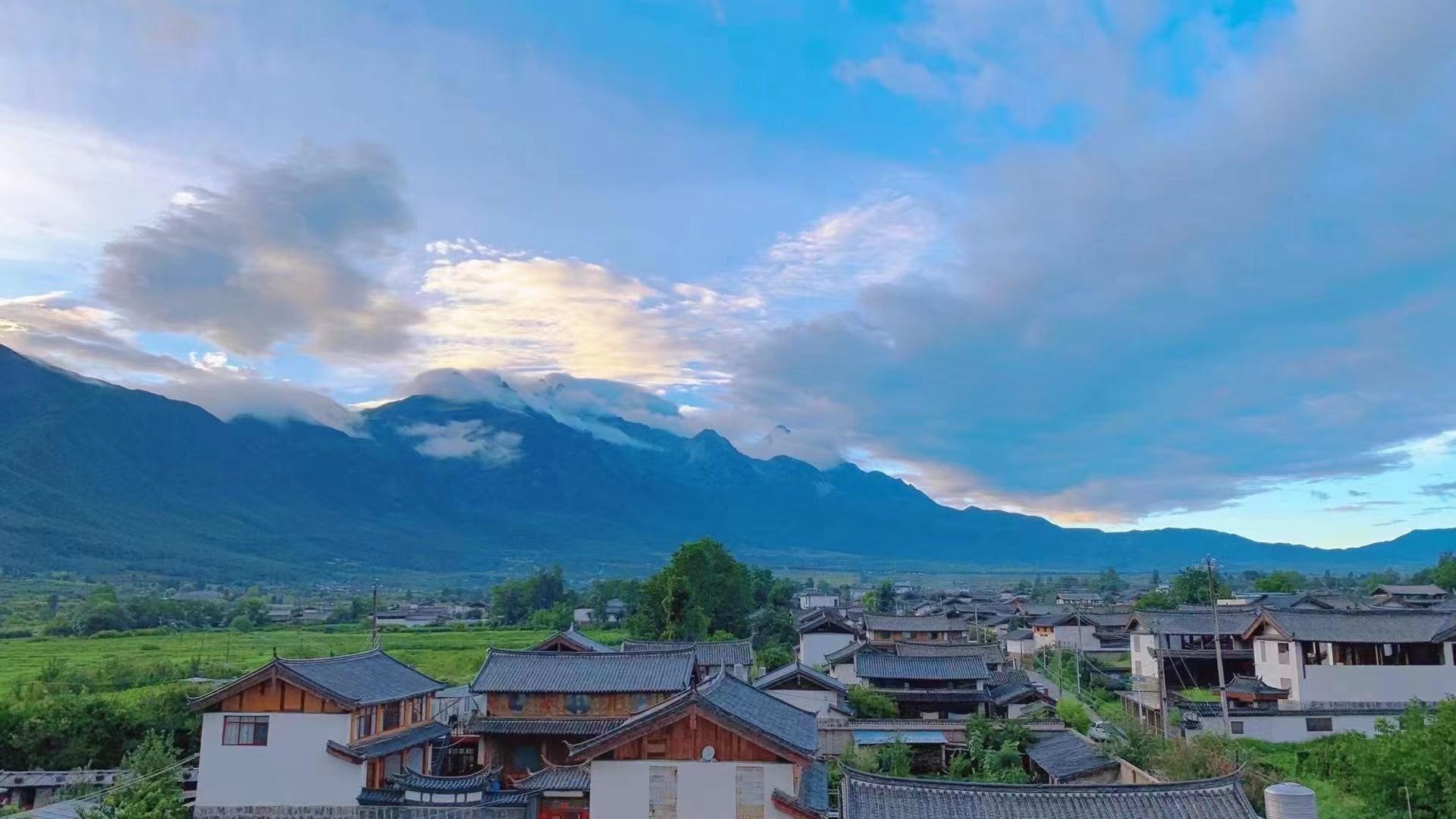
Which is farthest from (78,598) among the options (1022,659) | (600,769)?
(600,769)

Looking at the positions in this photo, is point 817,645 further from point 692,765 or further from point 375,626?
point 692,765

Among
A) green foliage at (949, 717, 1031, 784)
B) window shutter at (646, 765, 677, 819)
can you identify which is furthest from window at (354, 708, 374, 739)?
green foliage at (949, 717, 1031, 784)

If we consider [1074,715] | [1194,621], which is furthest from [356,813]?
[1194,621]

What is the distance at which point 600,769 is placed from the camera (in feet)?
67.2

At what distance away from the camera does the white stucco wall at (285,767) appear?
28.0 m

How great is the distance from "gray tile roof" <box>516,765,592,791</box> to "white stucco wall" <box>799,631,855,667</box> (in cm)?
4078

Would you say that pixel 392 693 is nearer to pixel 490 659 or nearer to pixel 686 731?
pixel 490 659

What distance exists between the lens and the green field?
2370 inches

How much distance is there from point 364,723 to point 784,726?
14.9 meters

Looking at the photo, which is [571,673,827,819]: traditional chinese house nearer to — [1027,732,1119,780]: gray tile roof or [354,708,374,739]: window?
[354,708,374,739]: window

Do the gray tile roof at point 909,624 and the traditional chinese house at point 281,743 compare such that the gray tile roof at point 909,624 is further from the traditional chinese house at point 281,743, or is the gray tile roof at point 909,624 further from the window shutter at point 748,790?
the window shutter at point 748,790

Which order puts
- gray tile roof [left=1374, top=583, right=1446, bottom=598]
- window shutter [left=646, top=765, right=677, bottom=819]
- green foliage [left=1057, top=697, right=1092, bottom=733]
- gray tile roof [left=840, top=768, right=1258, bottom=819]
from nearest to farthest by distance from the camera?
gray tile roof [left=840, top=768, right=1258, bottom=819], window shutter [left=646, top=765, right=677, bottom=819], green foliage [left=1057, top=697, right=1092, bottom=733], gray tile roof [left=1374, top=583, right=1446, bottom=598]

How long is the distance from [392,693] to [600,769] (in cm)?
1420

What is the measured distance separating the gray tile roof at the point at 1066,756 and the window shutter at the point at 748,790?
15147mm
